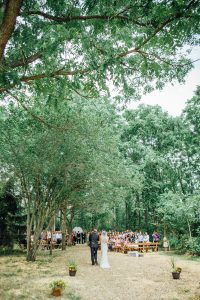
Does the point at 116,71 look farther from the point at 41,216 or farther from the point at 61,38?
the point at 41,216

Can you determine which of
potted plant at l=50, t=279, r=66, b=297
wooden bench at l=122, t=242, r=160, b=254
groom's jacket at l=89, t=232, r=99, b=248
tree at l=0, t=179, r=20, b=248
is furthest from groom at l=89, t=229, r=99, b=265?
tree at l=0, t=179, r=20, b=248

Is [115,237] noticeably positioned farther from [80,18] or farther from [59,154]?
[80,18]

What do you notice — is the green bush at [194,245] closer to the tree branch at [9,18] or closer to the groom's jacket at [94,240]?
the groom's jacket at [94,240]

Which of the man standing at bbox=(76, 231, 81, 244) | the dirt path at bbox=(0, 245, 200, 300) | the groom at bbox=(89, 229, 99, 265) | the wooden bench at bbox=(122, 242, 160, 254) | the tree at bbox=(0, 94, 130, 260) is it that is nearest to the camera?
the dirt path at bbox=(0, 245, 200, 300)

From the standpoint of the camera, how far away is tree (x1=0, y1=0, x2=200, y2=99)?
6066 millimetres

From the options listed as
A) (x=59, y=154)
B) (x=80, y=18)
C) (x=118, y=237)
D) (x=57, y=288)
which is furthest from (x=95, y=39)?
(x=118, y=237)

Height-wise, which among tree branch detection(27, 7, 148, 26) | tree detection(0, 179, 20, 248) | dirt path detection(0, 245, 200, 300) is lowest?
dirt path detection(0, 245, 200, 300)

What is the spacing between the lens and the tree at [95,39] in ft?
19.9

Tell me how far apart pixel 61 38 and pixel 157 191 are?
3046 centimetres

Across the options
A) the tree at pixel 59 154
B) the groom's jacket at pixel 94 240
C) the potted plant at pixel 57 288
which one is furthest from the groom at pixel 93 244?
the potted plant at pixel 57 288

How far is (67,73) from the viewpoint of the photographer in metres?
7.95

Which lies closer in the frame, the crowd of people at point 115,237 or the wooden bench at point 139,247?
the wooden bench at point 139,247

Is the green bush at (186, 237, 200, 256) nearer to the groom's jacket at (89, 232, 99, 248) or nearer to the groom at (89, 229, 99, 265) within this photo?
the groom at (89, 229, 99, 265)

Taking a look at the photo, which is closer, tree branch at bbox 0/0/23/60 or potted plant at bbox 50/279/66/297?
tree branch at bbox 0/0/23/60
